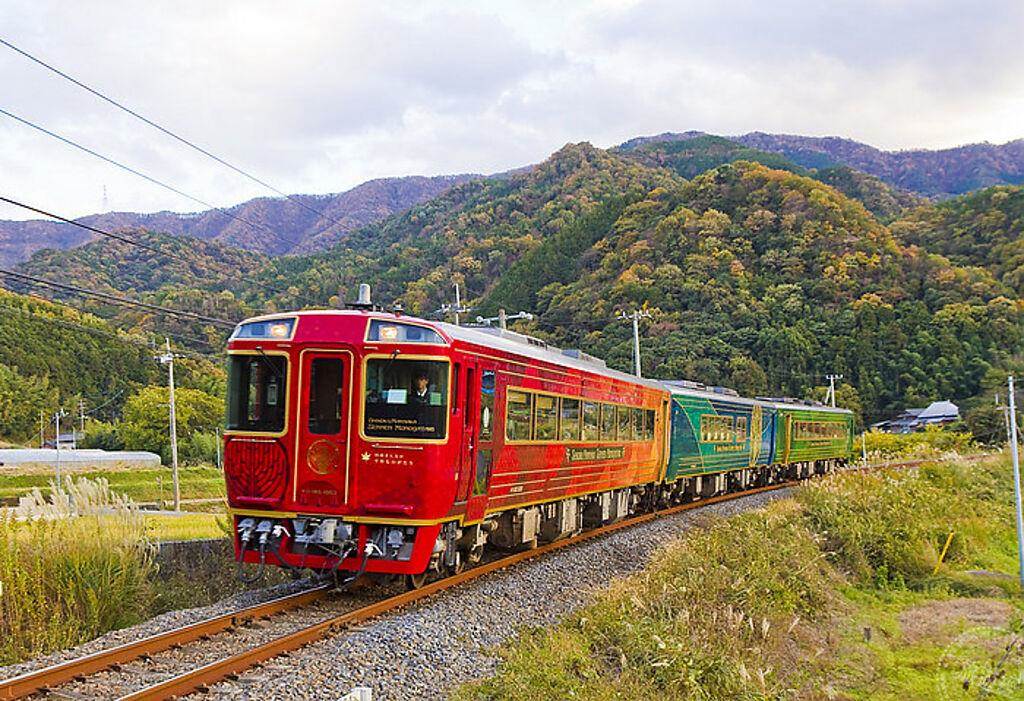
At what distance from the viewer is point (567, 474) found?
1391 cm

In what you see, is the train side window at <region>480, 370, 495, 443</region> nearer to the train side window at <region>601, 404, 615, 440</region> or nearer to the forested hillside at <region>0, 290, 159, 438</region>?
the train side window at <region>601, 404, 615, 440</region>

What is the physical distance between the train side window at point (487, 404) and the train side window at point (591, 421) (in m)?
3.73

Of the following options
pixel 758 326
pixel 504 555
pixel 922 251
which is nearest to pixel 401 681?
pixel 504 555

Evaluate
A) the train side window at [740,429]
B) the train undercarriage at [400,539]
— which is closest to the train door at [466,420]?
the train undercarriage at [400,539]

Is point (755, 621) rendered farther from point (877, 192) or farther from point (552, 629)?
point (877, 192)

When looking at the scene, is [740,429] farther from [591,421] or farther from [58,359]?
[58,359]

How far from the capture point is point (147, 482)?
148 ft

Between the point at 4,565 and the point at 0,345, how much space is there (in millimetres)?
61721

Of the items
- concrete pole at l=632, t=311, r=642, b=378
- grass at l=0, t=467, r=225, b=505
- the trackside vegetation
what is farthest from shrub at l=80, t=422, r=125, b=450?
the trackside vegetation

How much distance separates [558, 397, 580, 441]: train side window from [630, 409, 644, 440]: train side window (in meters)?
3.37

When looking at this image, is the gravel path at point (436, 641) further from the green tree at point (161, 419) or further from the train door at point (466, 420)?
the green tree at point (161, 419)

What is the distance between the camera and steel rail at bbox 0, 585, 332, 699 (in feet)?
20.9

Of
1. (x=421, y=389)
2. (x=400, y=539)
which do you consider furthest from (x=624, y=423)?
(x=400, y=539)

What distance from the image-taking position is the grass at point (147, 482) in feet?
137
